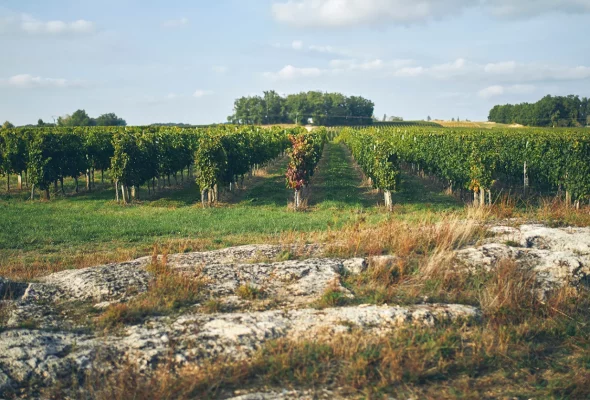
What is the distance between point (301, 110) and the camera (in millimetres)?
145875

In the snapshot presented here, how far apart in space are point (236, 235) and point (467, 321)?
10752 mm

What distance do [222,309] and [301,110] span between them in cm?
14145

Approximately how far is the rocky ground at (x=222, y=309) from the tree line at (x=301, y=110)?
13191cm

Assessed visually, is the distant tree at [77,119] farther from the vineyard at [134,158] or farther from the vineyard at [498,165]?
the vineyard at [498,165]

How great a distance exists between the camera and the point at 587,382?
5.45m

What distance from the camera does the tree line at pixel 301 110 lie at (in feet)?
468

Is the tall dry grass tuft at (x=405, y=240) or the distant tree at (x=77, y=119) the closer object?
the tall dry grass tuft at (x=405, y=240)

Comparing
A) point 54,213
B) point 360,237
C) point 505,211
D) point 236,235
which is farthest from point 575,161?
point 54,213

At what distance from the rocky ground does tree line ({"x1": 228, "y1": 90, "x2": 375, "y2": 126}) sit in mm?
131911

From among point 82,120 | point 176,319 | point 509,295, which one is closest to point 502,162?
point 509,295

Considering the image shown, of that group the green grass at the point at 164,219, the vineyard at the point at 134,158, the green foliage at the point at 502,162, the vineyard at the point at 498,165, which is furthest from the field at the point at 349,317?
the vineyard at the point at 134,158

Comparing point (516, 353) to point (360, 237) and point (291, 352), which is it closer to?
point (291, 352)

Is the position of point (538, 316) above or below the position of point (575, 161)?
below

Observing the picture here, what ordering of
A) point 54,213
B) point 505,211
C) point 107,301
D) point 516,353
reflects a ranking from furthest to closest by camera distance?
point 54,213, point 505,211, point 107,301, point 516,353
